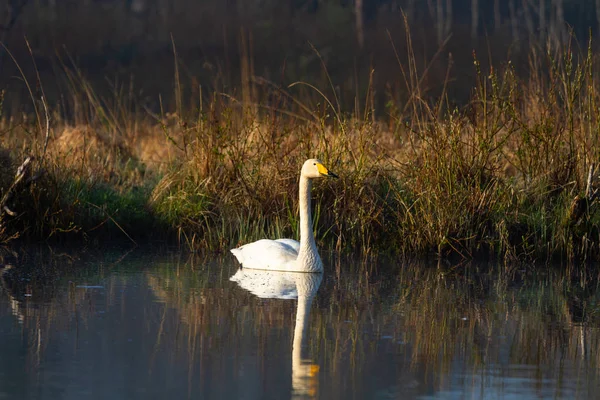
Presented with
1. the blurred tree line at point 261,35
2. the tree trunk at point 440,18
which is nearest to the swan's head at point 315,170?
the blurred tree line at point 261,35

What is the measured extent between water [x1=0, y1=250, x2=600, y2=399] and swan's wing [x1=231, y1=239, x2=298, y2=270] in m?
0.12

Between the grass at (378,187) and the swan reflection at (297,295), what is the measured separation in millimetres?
1354

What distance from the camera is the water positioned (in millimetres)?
6121

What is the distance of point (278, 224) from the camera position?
1108 cm

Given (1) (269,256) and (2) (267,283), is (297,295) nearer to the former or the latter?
(2) (267,283)

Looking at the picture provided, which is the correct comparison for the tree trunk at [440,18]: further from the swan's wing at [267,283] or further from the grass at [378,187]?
the swan's wing at [267,283]

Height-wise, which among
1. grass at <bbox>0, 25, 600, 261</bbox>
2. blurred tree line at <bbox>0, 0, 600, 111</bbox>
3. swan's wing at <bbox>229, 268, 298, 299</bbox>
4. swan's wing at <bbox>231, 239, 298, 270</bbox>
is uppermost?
blurred tree line at <bbox>0, 0, 600, 111</bbox>

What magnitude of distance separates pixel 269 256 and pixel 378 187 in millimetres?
2019

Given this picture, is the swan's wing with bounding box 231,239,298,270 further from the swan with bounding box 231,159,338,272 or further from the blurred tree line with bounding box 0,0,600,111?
the blurred tree line with bounding box 0,0,600,111

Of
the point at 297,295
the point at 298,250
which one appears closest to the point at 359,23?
the point at 298,250

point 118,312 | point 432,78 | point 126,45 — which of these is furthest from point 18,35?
point 118,312

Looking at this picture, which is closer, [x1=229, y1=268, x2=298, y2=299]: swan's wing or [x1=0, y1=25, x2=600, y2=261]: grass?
[x1=229, y1=268, x2=298, y2=299]: swan's wing

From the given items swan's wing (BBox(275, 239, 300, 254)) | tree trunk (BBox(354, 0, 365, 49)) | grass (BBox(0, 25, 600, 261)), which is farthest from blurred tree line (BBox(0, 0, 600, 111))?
swan's wing (BBox(275, 239, 300, 254))

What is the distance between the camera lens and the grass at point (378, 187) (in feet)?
34.5
